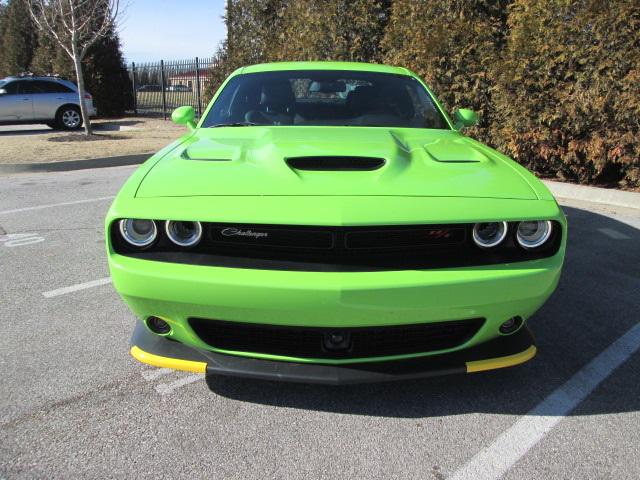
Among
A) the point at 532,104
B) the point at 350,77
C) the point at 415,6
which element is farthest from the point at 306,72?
the point at 415,6

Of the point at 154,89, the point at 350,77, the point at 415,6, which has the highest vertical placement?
the point at 415,6

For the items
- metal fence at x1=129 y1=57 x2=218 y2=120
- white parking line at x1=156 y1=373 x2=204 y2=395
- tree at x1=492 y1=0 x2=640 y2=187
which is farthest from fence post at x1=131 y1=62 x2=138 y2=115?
white parking line at x1=156 y1=373 x2=204 y2=395

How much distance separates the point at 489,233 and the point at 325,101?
1.81 metres

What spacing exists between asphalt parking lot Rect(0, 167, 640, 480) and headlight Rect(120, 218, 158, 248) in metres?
0.78

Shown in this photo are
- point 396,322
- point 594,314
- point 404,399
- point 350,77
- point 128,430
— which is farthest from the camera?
point 350,77

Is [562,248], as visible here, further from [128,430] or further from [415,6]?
[415,6]

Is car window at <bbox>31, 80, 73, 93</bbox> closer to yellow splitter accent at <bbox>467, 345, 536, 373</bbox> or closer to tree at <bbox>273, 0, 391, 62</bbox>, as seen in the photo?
tree at <bbox>273, 0, 391, 62</bbox>

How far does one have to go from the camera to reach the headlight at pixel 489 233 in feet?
7.11

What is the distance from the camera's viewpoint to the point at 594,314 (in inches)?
132

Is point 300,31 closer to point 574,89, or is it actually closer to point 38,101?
point 574,89

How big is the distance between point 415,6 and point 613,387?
7956 mm

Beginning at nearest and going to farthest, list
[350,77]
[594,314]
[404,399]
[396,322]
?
[396,322], [404,399], [594,314], [350,77]

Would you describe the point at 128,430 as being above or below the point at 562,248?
below

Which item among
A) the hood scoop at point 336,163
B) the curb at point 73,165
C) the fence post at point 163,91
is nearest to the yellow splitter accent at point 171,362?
the hood scoop at point 336,163
